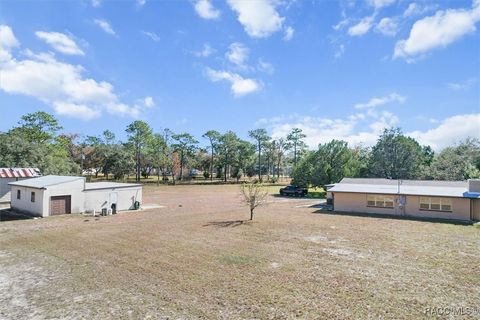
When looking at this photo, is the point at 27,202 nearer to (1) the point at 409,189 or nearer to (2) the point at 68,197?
(2) the point at 68,197

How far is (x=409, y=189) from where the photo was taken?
24.5 meters

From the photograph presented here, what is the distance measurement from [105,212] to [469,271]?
22.4 m

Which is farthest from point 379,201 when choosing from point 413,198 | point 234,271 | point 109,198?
point 109,198

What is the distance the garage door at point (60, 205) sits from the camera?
22055 millimetres

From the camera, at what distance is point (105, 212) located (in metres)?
23.0

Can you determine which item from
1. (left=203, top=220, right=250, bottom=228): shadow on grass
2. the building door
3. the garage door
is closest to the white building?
the garage door

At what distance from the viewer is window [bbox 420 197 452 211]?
22375 millimetres

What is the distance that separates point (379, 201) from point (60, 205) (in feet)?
83.1

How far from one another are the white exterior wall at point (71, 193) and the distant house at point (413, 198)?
68.7 feet

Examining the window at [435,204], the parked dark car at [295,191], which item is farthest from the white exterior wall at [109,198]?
the window at [435,204]

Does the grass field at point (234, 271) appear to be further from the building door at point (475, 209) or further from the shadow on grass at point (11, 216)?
the building door at point (475, 209)

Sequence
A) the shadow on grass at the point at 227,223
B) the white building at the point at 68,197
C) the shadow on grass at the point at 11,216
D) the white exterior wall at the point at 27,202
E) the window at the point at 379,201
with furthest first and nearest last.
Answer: the window at the point at 379,201
the white building at the point at 68,197
the white exterior wall at the point at 27,202
the shadow on grass at the point at 11,216
the shadow on grass at the point at 227,223

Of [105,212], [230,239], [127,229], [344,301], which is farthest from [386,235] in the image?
[105,212]

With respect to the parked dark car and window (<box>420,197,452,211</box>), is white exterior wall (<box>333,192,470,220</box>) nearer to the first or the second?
window (<box>420,197,452,211</box>)
